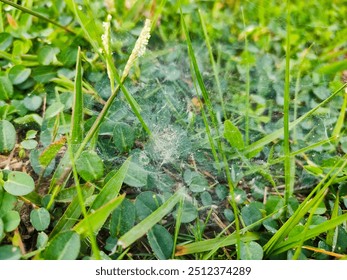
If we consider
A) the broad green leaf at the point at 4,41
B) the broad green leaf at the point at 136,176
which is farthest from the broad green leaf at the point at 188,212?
the broad green leaf at the point at 4,41

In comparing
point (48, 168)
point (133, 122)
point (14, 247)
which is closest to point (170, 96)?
point (133, 122)

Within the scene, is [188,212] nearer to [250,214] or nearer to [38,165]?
[250,214]

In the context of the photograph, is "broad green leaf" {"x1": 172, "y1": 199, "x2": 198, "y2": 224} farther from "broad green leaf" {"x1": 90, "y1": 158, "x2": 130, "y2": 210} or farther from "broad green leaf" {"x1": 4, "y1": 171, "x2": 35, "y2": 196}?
"broad green leaf" {"x1": 4, "y1": 171, "x2": 35, "y2": 196}

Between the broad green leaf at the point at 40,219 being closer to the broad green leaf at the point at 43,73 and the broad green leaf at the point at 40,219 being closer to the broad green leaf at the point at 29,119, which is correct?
the broad green leaf at the point at 29,119

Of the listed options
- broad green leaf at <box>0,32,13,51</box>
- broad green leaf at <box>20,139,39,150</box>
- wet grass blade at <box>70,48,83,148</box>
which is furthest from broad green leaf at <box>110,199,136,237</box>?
broad green leaf at <box>0,32,13,51</box>
